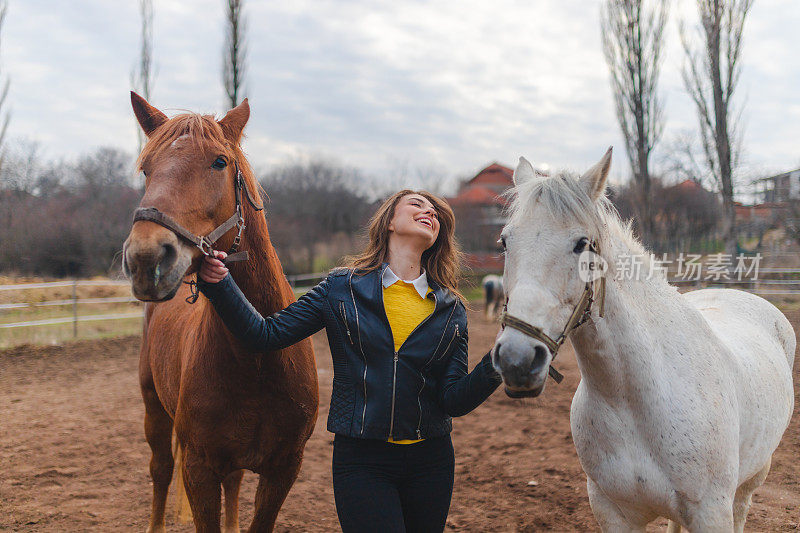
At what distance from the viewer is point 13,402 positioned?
20.6 ft

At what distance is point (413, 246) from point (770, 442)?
81.6 inches

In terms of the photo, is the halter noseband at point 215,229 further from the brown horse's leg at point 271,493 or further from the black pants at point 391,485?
the brown horse's leg at point 271,493

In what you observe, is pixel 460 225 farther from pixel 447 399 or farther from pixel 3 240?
pixel 447 399

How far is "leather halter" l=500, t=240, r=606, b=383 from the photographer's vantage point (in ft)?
4.86

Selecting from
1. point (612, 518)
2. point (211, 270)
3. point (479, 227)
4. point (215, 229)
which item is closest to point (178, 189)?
point (215, 229)

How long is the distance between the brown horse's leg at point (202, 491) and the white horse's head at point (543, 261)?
145 cm

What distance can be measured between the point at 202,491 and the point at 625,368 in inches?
72.1

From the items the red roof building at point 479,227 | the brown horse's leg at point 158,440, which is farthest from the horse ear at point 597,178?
the red roof building at point 479,227

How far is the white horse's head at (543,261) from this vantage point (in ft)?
4.85

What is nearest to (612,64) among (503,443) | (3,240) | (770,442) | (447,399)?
(503,443)

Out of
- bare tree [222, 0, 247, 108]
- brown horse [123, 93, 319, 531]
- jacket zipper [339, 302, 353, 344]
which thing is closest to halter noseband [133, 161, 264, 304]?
brown horse [123, 93, 319, 531]

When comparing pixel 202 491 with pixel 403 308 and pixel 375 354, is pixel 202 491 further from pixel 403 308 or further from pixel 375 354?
pixel 403 308

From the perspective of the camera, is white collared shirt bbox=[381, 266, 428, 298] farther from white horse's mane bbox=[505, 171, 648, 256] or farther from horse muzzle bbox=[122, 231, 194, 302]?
horse muzzle bbox=[122, 231, 194, 302]

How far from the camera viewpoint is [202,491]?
2.20 meters
